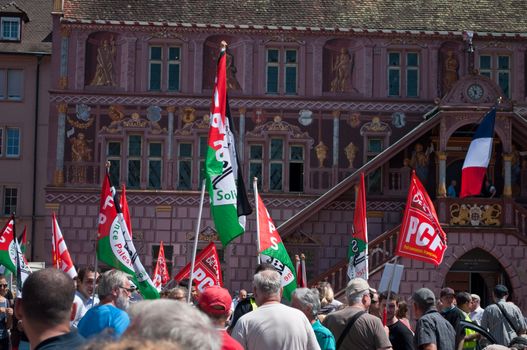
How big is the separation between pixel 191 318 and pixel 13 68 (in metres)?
45.0

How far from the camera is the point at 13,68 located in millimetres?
48312

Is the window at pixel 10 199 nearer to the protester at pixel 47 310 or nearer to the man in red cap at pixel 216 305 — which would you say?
the man in red cap at pixel 216 305

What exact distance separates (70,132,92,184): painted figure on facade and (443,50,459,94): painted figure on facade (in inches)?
466

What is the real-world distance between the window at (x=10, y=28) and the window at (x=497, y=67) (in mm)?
19936

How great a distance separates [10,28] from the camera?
167ft

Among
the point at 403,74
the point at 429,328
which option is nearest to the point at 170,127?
the point at 403,74

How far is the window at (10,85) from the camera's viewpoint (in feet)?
156

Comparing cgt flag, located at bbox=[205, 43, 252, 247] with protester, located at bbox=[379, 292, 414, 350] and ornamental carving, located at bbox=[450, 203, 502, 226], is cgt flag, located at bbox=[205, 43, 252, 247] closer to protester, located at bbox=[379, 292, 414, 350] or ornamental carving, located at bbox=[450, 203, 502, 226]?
protester, located at bbox=[379, 292, 414, 350]

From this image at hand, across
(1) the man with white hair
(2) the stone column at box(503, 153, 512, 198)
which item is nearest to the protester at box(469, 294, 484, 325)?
(1) the man with white hair

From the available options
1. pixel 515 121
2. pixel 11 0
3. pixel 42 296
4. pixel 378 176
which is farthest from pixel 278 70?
pixel 42 296

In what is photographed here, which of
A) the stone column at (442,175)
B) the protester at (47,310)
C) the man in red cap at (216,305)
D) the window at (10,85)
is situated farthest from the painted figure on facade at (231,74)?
the protester at (47,310)

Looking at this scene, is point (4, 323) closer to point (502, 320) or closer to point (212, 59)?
point (502, 320)

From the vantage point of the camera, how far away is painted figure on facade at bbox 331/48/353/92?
4012 cm

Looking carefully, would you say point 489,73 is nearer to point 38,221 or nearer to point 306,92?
point 306,92
